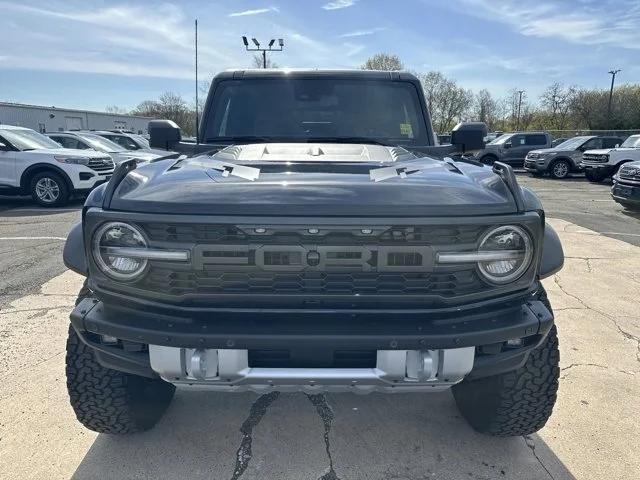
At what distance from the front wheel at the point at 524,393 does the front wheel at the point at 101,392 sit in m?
1.61

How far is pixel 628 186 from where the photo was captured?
9.30 metres

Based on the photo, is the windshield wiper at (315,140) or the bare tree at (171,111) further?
the bare tree at (171,111)

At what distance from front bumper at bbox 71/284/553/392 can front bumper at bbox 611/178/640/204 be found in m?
9.19

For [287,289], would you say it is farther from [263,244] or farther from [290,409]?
[290,409]

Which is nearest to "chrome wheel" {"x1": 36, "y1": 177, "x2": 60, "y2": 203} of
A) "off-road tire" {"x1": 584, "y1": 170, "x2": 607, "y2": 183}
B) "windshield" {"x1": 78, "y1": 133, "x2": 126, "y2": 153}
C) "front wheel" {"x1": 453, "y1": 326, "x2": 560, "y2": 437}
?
"windshield" {"x1": 78, "y1": 133, "x2": 126, "y2": 153}

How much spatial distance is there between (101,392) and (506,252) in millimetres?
1927

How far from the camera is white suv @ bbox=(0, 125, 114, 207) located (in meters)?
9.78

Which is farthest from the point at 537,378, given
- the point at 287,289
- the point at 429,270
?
the point at 287,289

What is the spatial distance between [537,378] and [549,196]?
39.8 ft

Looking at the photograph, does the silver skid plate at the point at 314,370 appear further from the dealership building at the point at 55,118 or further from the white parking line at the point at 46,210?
the dealership building at the point at 55,118

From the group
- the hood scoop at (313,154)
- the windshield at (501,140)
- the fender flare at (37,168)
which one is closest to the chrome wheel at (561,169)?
the windshield at (501,140)

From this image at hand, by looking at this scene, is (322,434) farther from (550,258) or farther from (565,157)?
(565,157)

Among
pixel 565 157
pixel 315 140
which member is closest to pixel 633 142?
pixel 565 157

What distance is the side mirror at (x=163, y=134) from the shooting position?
3.28 m
